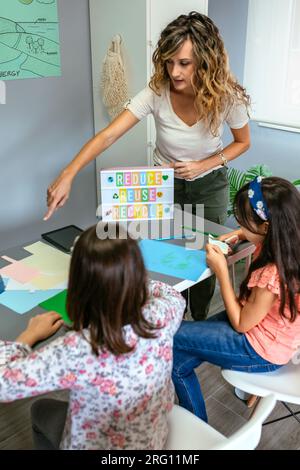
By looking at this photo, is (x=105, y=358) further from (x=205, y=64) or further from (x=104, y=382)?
(x=205, y=64)

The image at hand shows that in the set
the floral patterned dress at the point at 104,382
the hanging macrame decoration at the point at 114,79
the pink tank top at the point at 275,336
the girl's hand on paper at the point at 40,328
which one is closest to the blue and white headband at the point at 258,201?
the pink tank top at the point at 275,336

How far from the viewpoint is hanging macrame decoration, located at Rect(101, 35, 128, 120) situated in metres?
2.61

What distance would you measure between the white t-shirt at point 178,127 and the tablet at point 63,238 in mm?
539

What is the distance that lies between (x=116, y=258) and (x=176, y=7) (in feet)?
6.49

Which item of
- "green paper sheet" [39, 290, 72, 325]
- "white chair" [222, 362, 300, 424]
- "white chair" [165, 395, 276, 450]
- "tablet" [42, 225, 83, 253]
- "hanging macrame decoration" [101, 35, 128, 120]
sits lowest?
"white chair" [165, 395, 276, 450]

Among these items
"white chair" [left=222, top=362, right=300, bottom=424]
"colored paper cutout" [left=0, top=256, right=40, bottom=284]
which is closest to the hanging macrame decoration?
"colored paper cutout" [left=0, top=256, right=40, bottom=284]

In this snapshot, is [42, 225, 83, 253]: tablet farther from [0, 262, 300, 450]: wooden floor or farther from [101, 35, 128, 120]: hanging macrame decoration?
[101, 35, 128, 120]: hanging macrame decoration

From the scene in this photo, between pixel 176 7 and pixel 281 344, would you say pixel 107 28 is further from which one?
pixel 281 344

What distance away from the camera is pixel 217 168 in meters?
2.06

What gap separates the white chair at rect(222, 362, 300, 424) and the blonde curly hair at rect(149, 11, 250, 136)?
966 millimetres

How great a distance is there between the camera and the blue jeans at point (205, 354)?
150 cm

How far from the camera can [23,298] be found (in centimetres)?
146

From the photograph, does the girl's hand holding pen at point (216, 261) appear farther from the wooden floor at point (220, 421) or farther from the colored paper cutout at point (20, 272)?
the wooden floor at point (220, 421)

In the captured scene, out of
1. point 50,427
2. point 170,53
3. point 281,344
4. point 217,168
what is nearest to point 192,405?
point 281,344
